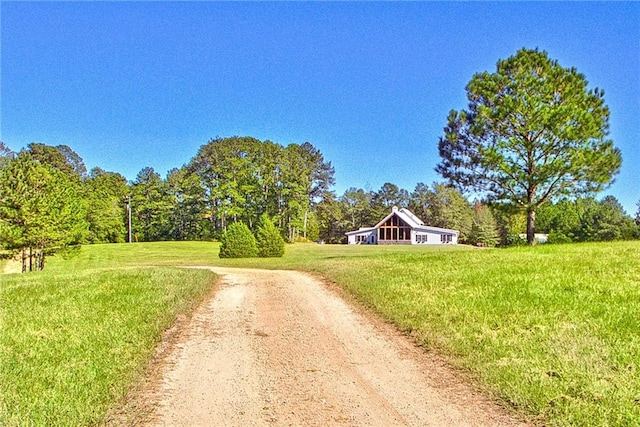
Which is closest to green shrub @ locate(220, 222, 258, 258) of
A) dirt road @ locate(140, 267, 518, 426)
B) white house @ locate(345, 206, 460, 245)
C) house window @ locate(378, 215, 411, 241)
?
dirt road @ locate(140, 267, 518, 426)

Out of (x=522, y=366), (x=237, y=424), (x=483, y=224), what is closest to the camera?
(x=237, y=424)

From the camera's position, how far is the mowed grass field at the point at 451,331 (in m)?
4.32

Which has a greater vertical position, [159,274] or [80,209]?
[80,209]

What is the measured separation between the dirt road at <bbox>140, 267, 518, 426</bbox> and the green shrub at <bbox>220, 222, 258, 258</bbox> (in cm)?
2044

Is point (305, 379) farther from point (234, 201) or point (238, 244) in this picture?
point (234, 201)

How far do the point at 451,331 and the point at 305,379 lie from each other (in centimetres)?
278

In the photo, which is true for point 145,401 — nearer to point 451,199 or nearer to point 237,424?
point 237,424

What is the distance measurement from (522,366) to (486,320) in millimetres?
2027

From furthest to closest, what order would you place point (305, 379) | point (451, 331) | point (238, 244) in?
point (238, 244)
point (451, 331)
point (305, 379)

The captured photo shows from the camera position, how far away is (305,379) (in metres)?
5.12

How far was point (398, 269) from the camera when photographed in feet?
45.5

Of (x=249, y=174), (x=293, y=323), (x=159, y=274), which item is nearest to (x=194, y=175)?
(x=249, y=174)

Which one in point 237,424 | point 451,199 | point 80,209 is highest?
point 451,199

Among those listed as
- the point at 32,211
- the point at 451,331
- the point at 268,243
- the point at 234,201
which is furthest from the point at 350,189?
the point at 451,331
